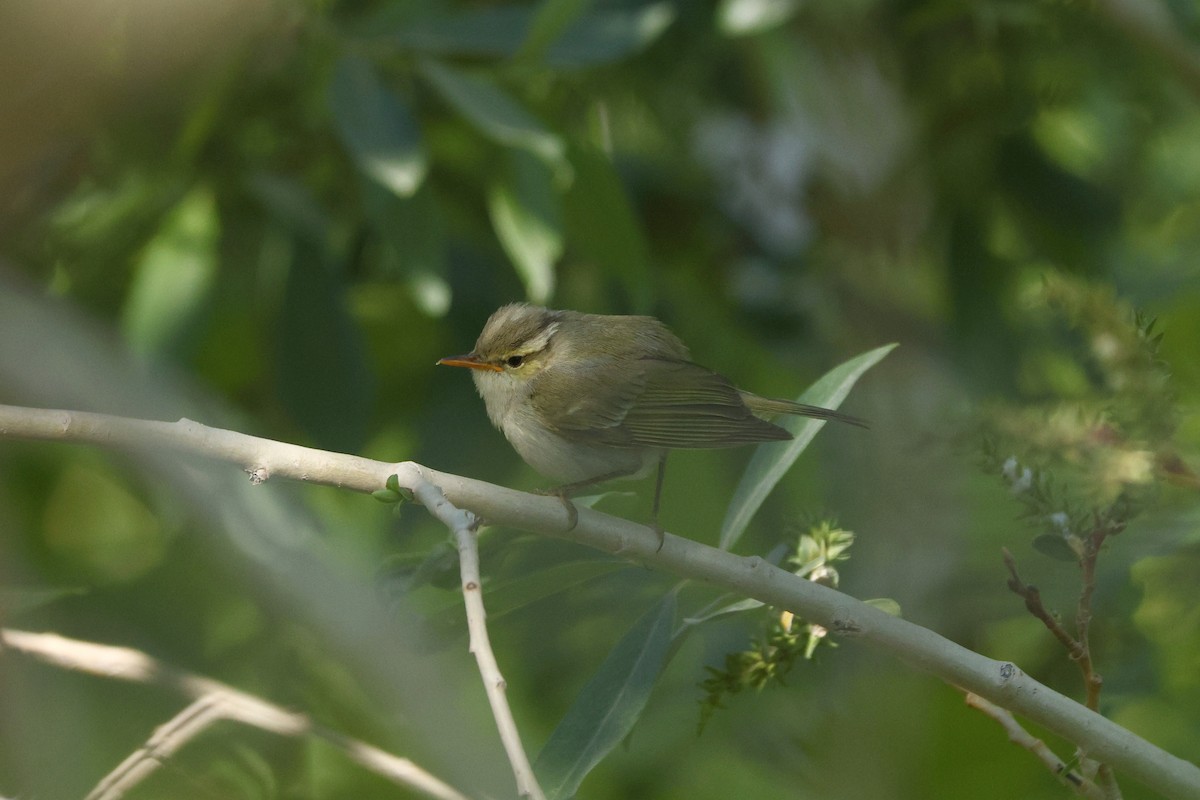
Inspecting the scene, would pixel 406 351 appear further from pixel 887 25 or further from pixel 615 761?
pixel 887 25

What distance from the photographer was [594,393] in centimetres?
229

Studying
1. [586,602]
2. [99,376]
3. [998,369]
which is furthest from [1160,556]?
[99,376]

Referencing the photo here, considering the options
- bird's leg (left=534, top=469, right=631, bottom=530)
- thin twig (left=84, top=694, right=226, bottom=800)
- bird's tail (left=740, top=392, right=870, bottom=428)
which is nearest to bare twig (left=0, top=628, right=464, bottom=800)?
thin twig (left=84, top=694, right=226, bottom=800)

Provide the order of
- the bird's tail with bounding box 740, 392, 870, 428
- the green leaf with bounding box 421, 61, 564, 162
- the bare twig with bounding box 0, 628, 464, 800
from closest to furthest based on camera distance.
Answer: the bare twig with bounding box 0, 628, 464, 800, the bird's tail with bounding box 740, 392, 870, 428, the green leaf with bounding box 421, 61, 564, 162

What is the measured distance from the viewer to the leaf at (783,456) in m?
1.63

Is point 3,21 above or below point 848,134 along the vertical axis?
above

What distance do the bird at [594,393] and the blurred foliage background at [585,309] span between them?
13 cm

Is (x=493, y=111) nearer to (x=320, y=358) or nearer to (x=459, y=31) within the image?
(x=459, y=31)

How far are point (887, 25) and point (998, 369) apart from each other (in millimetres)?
1035

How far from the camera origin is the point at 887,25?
11.4ft

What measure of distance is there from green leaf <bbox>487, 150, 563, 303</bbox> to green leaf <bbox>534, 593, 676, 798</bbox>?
39.5 inches

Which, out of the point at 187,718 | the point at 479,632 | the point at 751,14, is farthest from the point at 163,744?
the point at 751,14

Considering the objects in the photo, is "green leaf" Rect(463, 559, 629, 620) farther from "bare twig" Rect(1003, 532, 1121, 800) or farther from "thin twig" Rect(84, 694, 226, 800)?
"bare twig" Rect(1003, 532, 1121, 800)

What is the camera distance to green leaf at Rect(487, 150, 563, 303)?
2.46 metres
